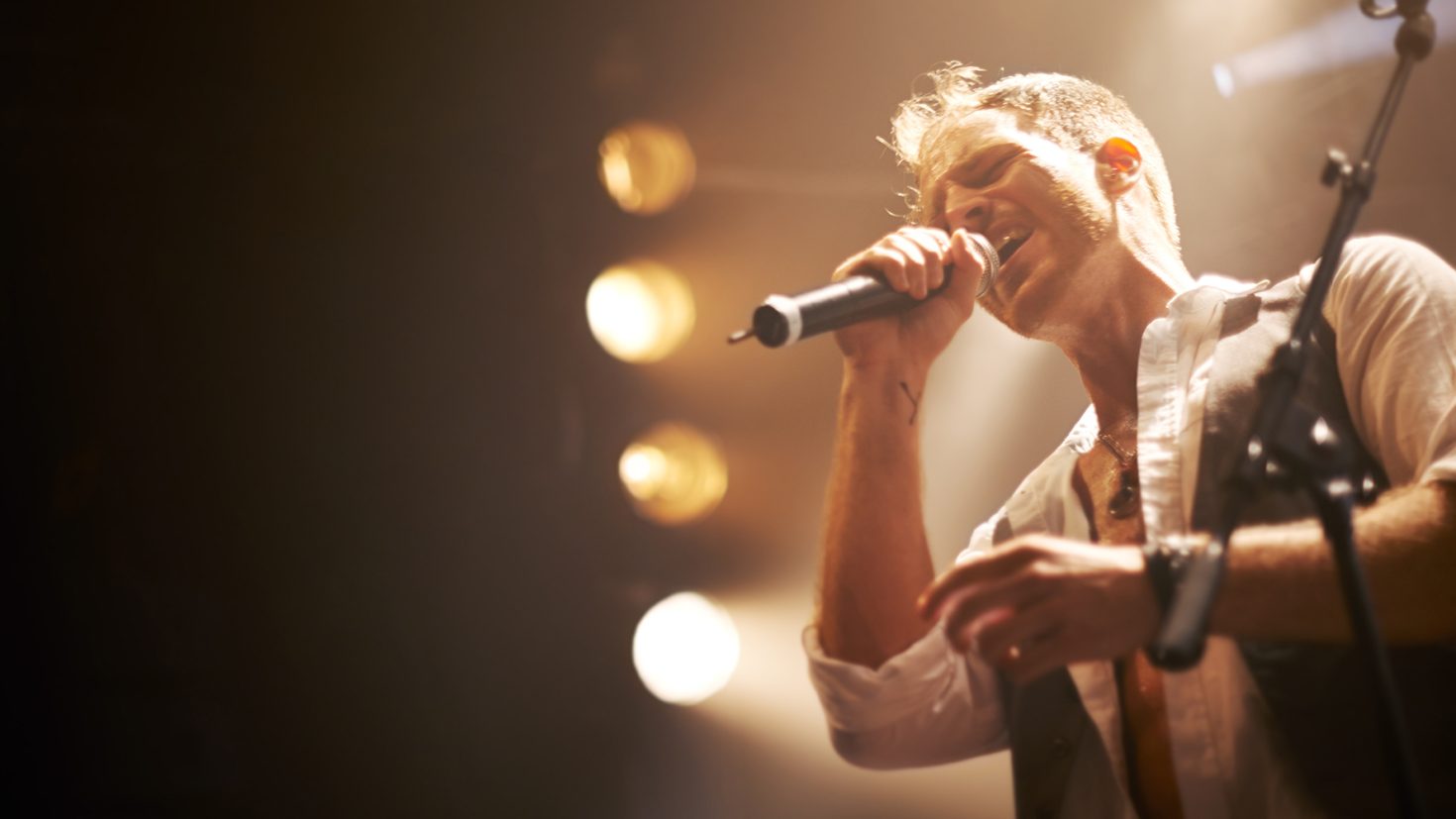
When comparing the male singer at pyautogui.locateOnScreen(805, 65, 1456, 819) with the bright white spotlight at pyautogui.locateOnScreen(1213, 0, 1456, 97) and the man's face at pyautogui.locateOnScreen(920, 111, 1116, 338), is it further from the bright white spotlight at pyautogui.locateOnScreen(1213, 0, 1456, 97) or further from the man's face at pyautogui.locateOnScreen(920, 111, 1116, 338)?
the bright white spotlight at pyautogui.locateOnScreen(1213, 0, 1456, 97)

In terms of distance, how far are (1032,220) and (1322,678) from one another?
0.85 m

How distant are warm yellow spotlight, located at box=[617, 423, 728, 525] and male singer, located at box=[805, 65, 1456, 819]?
1.16m

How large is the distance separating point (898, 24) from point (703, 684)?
1.80 m

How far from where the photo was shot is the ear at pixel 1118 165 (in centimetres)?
190

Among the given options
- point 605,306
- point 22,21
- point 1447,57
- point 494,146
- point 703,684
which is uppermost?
point 22,21

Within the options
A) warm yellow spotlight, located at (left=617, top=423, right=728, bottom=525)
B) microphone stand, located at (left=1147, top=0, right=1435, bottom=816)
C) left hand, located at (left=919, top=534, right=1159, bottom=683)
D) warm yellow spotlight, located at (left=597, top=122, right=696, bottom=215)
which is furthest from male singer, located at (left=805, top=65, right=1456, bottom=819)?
warm yellow spotlight, located at (left=617, top=423, right=728, bottom=525)

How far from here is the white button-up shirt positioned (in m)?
1.25

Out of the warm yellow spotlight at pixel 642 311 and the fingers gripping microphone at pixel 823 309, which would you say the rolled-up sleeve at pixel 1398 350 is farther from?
the warm yellow spotlight at pixel 642 311

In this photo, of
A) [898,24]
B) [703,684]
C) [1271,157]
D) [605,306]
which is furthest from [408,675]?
[1271,157]

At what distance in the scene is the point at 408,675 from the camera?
275cm

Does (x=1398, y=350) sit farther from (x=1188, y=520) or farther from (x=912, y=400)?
(x=912, y=400)

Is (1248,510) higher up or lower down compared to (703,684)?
higher up

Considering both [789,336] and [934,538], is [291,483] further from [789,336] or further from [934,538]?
[789,336]

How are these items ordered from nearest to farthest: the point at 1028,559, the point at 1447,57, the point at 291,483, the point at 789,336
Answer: the point at 1028,559, the point at 789,336, the point at 1447,57, the point at 291,483
